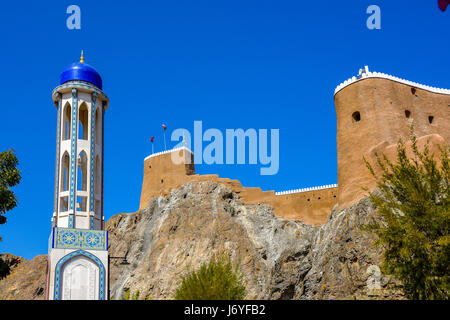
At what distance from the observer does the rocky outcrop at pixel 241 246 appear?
27.2 metres

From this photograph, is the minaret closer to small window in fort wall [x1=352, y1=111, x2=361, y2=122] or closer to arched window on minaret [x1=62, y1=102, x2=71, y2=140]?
arched window on minaret [x1=62, y1=102, x2=71, y2=140]

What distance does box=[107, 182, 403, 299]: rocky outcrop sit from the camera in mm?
27203

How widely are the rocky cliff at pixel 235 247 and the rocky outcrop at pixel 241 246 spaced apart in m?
0.05

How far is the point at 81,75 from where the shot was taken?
65.3 ft

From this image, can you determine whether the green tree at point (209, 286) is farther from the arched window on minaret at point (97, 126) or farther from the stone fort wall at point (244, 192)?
the stone fort wall at point (244, 192)

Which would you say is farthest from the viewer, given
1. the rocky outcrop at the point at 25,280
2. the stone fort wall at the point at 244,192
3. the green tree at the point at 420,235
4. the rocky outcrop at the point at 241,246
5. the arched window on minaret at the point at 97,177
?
the rocky outcrop at the point at 25,280

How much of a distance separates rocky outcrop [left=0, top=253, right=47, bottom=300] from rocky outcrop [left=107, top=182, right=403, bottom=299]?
20.5 feet

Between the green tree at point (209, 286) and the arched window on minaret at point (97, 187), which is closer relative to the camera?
the green tree at point (209, 286)

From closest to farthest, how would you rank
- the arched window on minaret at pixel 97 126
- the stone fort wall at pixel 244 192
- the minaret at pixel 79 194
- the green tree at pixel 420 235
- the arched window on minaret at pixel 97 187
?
the green tree at pixel 420 235, the minaret at pixel 79 194, the arched window on minaret at pixel 97 187, the arched window on minaret at pixel 97 126, the stone fort wall at pixel 244 192

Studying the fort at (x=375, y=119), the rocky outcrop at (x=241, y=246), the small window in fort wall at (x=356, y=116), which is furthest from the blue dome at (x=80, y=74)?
the small window in fort wall at (x=356, y=116)

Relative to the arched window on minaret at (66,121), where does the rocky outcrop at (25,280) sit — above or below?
below
